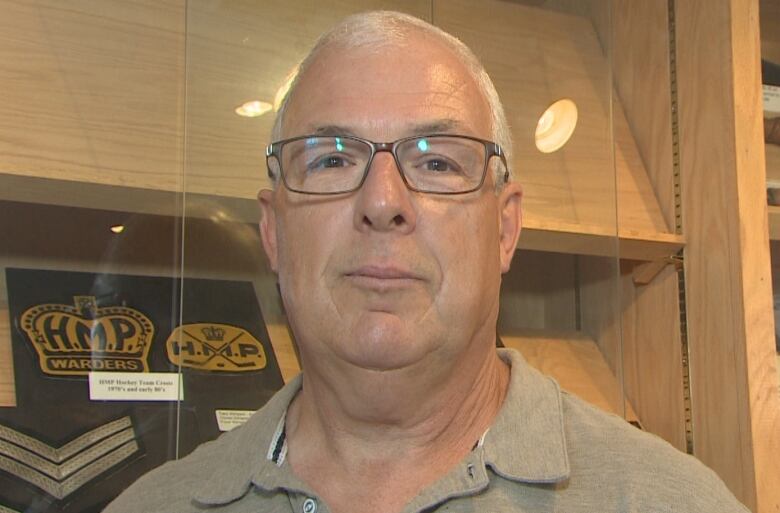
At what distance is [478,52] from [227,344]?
0.71 m

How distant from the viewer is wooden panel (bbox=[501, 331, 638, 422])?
169cm

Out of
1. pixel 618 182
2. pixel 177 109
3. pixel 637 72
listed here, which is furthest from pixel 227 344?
pixel 637 72

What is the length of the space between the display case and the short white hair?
1.22 feet

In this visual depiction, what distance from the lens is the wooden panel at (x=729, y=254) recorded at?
169cm

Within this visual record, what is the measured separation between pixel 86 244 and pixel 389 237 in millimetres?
654

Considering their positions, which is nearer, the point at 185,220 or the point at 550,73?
the point at 185,220

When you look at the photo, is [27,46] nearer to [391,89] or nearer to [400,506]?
[391,89]

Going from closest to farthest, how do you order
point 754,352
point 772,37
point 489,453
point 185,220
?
point 489,453 → point 185,220 → point 754,352 → point 772,37

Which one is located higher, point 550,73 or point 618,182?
point 550,73

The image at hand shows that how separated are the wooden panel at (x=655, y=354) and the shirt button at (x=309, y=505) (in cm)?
106

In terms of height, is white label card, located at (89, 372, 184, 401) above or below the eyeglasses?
below

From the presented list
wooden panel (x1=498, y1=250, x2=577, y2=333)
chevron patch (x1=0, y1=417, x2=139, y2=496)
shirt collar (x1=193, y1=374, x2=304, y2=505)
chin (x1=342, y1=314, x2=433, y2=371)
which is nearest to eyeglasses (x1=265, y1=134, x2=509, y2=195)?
chin (x1=342, y1=314, x2=433, y2=371)

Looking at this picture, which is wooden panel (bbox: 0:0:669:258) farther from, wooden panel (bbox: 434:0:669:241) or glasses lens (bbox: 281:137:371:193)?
glasses lens (bbox: 281:137:371:193)

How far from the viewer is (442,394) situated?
1.03 m
